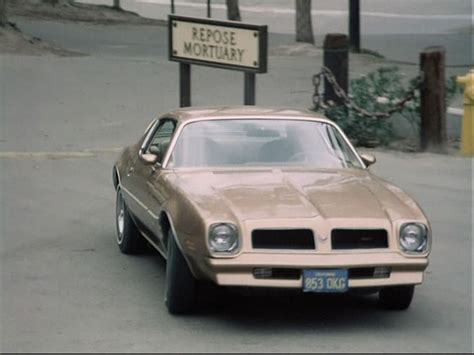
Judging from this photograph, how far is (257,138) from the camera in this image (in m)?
9.57

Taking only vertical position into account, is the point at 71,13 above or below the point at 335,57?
below

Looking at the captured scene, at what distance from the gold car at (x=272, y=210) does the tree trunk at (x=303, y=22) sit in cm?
2044

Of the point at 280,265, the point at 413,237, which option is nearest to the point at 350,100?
the point at 413,237

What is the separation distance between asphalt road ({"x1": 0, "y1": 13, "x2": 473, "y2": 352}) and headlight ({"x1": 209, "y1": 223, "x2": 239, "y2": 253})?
15.0 inches

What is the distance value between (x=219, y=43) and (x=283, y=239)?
7287 mm

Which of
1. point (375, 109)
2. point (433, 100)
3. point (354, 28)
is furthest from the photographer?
point (354, 28)

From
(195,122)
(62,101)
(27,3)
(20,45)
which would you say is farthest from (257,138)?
(27,3)

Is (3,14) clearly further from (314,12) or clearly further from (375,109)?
(314,12)

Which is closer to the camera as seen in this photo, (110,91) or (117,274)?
(117,274)

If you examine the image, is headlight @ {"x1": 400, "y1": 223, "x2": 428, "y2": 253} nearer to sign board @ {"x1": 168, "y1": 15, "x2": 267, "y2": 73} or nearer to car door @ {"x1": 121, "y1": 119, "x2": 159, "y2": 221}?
car door @ {"x1": 121, "y1": 119, "x2": 159, "y2": 221}

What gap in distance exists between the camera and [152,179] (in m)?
9.48

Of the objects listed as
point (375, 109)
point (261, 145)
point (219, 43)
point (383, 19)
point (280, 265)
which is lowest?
point (383, 19)

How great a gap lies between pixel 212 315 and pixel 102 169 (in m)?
6.36

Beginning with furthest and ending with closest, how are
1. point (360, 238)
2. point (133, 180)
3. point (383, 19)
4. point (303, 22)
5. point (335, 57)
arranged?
point (383, 19) < point (303, 22) < point (335, 57) < point (133, 180) < point (360, 238)
